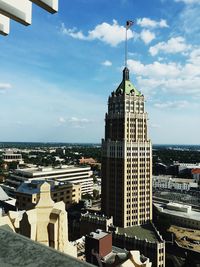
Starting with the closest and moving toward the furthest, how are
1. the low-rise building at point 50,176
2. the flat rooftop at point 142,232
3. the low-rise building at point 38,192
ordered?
the flat rooftop at point 142,232 → the low-rise building at point 38,192 → the low-rise building at point 50,176

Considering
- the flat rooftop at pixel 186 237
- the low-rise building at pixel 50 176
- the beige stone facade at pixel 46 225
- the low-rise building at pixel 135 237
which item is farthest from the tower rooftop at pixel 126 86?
the beige stone facade at pixel 46 225

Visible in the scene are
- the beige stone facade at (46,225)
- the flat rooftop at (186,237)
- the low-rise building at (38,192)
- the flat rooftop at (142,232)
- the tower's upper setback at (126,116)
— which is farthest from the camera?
the low-rise building at (38,192)

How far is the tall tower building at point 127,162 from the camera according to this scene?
94750 mm

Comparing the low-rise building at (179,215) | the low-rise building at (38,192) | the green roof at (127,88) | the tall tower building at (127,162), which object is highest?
the green roof at (127,88)

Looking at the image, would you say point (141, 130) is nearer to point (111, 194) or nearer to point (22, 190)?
point (111, 194)

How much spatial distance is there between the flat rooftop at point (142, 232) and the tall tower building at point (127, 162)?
185 centimetres

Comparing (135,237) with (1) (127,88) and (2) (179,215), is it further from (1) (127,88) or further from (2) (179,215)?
(1) (127,88)

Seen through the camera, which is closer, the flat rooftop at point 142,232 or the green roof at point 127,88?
the flat rooftop at point 142,232

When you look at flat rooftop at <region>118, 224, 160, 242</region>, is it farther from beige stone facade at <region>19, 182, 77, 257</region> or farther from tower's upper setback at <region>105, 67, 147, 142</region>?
beige stone facade at <region>19, 182, 77, 257</region>

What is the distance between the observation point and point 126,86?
105 m

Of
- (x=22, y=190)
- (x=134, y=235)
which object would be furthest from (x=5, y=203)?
(x=134, y=235)

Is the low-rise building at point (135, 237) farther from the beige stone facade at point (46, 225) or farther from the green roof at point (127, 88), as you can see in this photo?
the beige stone facade at point (46, 225)

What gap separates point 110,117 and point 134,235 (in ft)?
125

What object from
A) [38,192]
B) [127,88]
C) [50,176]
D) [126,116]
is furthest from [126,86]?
[50,176]
